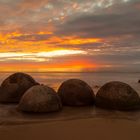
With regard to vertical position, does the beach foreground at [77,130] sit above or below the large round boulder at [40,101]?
below

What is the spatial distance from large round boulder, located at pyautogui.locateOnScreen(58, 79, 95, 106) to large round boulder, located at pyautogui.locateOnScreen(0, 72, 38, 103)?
1431 mm

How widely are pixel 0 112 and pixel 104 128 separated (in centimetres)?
309

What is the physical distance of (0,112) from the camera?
22.1 ft

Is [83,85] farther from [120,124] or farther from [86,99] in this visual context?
[120,124]

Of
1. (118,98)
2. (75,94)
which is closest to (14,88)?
(75,94)

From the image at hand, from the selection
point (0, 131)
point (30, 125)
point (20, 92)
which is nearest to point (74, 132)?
point (30, 125)

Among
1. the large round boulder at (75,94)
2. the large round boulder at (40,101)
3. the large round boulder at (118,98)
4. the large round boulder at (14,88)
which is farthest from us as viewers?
the large round boulder at (14,88)

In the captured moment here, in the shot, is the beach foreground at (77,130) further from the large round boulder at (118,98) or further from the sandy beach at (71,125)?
the large round boulder at (118,98)

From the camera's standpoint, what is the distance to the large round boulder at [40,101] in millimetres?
6711

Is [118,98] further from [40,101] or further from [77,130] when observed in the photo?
[77,130]

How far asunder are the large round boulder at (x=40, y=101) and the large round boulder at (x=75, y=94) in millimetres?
710

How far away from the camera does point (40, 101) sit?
677cm

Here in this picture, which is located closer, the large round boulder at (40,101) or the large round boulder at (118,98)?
the large round boulder at (40,101)

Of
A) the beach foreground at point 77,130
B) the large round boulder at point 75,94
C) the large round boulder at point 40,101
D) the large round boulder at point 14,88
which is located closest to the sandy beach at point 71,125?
the beach foreground at point 77,130
